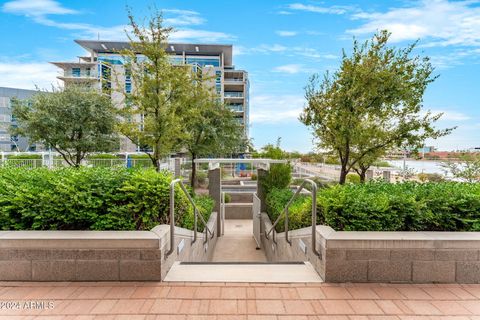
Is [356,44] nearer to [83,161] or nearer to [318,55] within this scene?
[318,55]

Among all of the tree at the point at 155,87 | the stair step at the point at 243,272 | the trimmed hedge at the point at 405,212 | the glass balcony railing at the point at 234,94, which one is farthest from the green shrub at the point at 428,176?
the glass balcony railing at the point at 234,94

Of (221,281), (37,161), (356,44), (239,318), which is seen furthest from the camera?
(37,161)

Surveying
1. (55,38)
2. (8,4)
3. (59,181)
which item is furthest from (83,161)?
(59,181)

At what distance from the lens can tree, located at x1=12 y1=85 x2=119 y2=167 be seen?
13.3 m

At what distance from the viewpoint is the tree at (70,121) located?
13312 millimetres

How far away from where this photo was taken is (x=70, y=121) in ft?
44.5

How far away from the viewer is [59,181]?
305 cm

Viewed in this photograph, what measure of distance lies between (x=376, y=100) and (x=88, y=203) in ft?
24.6

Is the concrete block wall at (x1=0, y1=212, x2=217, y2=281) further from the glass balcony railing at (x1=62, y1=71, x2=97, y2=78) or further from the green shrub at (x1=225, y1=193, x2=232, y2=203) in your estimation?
the glass balcony railing at (x1=62, y1=71, x2=97, y2=78)

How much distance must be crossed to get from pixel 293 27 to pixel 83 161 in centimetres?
1360

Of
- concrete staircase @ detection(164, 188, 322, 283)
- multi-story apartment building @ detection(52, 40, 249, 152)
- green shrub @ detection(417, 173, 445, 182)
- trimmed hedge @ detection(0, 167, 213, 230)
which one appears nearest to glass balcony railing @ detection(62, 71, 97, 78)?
multi-story apartment building @ detection(52, 40, 249, 152)

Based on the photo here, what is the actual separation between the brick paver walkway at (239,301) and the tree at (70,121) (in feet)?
41.3

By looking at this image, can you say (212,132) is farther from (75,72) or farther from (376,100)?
(75,72)

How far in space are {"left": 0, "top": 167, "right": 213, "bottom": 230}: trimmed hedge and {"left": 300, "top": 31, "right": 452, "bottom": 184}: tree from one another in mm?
6029
